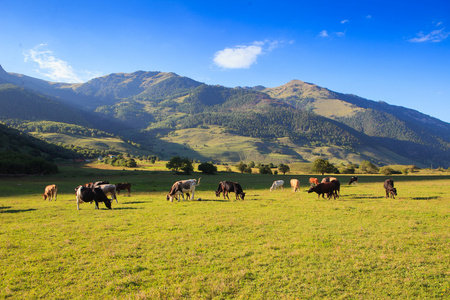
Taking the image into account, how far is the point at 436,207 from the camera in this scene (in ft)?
63.3

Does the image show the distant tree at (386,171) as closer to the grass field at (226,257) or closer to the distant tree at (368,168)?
the distant tree at (368,168)

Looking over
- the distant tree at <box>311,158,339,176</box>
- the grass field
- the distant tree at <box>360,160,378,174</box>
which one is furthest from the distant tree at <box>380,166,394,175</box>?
the grass field

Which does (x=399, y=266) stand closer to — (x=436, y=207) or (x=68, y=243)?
(x=68, y=243)

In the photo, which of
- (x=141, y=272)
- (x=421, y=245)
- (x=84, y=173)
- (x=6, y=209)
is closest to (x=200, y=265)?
(x=141, y=272)

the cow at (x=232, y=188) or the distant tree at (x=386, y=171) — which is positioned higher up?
the distant tree at (x=386, y=171)

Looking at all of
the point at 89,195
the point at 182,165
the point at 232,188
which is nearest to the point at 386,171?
the point at 182,165

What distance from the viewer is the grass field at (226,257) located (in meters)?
7.29

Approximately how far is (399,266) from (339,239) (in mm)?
3002

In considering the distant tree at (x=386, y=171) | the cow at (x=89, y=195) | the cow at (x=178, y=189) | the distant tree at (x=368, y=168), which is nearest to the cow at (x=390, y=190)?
the cow at (x=178, y=189)

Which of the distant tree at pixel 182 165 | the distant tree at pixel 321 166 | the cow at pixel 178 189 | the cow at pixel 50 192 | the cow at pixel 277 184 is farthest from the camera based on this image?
the distant tree at pixel 321 166

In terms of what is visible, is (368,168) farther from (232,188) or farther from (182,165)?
(232,188)

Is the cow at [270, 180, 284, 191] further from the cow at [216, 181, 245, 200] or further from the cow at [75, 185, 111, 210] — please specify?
the cow at [75, 185, 111, 210]

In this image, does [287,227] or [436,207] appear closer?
[287,227]

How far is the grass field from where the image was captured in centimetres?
729
